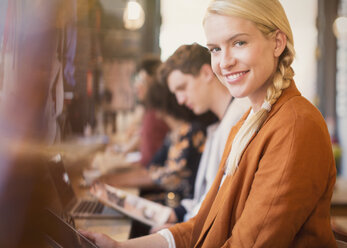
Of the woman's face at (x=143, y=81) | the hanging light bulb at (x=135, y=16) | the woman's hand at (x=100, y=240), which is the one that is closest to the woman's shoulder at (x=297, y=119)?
the woman's hand at (x=100, y=240)


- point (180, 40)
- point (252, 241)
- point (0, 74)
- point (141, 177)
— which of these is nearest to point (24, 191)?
point (0, 74)

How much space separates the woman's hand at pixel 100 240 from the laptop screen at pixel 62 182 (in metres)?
0.10

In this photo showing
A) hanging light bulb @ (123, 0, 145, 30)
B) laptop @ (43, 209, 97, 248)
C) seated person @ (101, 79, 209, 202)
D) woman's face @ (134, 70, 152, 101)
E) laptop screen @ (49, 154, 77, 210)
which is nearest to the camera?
laptop @ (43, 209, 97, 248)

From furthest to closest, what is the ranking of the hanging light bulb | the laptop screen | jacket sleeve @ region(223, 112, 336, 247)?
the hanging light bulb, the laptop screen, jacket sleeve @ region(223, 112, 336, 247)

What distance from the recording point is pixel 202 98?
131 centimetres

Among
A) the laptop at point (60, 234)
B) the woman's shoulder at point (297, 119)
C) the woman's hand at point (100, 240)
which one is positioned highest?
the woman's shoulder at point (297, 119)

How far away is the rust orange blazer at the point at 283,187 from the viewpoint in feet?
1.98

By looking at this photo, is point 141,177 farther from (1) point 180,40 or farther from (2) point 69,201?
(1) point 180,40

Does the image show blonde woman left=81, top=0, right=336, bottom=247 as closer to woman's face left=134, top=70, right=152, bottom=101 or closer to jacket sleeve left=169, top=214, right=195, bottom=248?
jacket sleeve left=169, top=214, right=195, bottom=248

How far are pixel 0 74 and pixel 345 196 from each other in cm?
270

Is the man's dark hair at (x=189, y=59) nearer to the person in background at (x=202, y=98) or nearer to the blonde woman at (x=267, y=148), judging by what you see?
the person in background at (x=202, y=98)

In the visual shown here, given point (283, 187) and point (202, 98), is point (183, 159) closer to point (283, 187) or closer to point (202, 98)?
point (202, 98)

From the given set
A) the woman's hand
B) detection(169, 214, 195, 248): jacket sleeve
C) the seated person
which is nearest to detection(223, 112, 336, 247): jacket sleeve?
detection(169, 214, 195, 248): jacket sleeve

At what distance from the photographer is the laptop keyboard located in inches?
45.0
